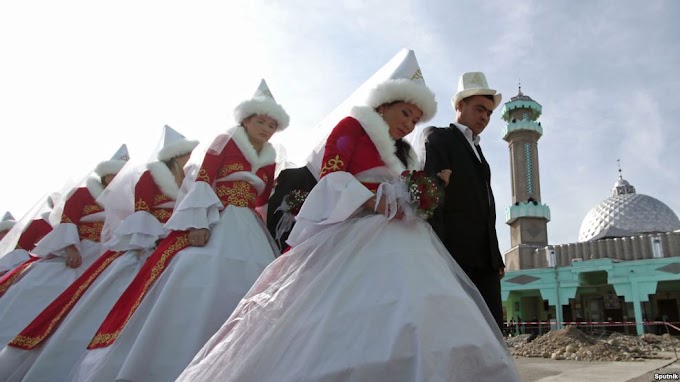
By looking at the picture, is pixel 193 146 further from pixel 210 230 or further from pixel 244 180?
pixel 210 230

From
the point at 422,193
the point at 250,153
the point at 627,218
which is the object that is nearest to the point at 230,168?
the point at 250,153

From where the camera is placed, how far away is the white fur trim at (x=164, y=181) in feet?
13.6

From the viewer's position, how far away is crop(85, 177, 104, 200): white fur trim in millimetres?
5043

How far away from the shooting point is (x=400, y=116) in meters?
2.87

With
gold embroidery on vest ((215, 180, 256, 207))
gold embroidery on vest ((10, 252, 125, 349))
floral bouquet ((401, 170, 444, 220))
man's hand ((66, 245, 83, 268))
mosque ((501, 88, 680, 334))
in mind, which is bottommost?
gold embroidery on vest ((10, 252, 125, 349))

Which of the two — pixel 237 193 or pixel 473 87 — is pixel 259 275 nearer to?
pixel 237 193

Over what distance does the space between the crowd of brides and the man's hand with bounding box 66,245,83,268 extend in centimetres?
1

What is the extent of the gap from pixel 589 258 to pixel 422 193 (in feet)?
94.1

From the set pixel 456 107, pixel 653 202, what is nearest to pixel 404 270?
pixel 456 107

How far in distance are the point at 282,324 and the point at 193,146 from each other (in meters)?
2.88

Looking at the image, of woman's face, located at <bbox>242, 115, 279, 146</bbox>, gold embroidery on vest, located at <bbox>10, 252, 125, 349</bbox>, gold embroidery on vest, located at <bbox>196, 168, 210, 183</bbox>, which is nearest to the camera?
gold embroidery on vest, located at <bbox>196, 168, 210, 183</bbox>

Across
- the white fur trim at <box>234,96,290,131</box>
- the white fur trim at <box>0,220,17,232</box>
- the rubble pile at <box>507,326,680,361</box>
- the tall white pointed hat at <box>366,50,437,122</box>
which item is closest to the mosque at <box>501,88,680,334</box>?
the rubble pile at <box>507,326,680,361</box>

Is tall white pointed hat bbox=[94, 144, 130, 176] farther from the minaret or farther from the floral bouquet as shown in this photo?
the minaret

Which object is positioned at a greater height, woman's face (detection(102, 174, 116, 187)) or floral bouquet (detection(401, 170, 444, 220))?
woman's face (detection(102, 174, 116, 187))
